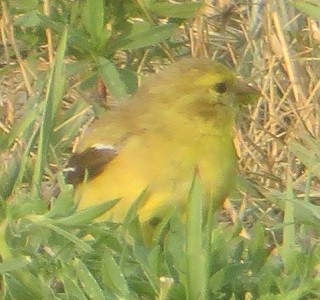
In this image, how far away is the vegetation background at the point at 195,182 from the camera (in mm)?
1631

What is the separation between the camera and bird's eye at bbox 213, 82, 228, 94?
331 cm

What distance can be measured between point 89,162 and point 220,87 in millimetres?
513

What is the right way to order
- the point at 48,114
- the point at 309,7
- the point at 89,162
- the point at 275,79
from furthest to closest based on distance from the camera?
1. the point at 275,79
2. the point at 89,162
3. the point at 309,7
4. the point at 48,114

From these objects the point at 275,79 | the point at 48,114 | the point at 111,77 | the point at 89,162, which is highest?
the point at 48,114

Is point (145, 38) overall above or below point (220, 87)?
above

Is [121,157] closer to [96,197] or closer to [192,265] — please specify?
[96,197]

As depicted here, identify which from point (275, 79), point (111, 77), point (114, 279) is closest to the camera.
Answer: point (114, 279)

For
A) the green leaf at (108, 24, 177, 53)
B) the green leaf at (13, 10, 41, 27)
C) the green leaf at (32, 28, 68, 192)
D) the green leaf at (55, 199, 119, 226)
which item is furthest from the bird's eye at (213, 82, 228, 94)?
the green leaf at (55, 199, 119, 226)

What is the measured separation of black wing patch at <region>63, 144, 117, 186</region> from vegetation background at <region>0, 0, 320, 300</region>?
0.08 meters

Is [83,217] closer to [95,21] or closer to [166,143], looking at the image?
[166,143]

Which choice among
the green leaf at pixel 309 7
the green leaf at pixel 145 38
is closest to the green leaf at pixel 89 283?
the green leaf at pixel 309 7

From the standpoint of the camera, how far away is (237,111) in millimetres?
3389

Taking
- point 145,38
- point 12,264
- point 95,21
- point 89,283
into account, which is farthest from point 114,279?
point 145,38

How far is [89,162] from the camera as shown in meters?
3.16
